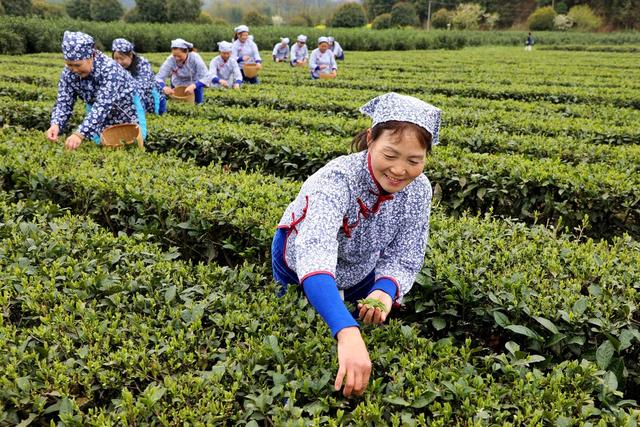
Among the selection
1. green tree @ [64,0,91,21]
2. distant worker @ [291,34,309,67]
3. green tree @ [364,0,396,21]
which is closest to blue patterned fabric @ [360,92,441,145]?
distant worker @ [291,34,309,67]

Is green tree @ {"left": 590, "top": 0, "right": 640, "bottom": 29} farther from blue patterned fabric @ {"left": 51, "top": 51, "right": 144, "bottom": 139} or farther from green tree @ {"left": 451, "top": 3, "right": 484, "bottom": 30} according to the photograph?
blue patterned fabric @ {"left": 51, "top": 51, "right": 144, "bottom": 139}

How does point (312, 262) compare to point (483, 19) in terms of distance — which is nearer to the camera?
point (312, 262)

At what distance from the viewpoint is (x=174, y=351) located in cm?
217

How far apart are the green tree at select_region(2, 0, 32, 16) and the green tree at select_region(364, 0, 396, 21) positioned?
49.6 metres

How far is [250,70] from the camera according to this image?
40.5 ft

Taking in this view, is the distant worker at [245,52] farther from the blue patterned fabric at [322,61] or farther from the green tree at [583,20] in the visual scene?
the green tree at [583,20]

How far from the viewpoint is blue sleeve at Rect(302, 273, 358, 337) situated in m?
1.77

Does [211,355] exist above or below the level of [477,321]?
above

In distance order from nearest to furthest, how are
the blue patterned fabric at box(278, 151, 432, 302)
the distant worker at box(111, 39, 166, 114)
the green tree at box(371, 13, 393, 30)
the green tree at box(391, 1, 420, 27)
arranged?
the blue patterned fabric at box(278, 151, 432, 302) < the distant worker at box(111, 39, 166, 114) < the green tree at box(371, 13, 393, 30) < the green tree at box(391, 1, 420, 27)

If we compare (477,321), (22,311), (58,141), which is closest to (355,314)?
(477,321)

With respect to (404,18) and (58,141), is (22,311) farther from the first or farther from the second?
(404,18)

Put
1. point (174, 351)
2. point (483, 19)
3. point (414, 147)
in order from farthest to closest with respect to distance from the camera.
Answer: point (483, 19)
point (174, 351)
point (414, 147)

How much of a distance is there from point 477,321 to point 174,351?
170 centimetres

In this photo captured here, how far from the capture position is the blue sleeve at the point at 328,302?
1.77m
